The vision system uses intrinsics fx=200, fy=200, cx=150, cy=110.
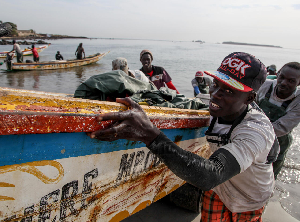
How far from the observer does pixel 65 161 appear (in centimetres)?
134

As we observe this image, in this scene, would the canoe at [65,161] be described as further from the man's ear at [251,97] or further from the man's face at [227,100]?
the man's ear at [251,97]

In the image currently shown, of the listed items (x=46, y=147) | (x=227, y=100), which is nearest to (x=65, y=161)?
(x=46, y=147)

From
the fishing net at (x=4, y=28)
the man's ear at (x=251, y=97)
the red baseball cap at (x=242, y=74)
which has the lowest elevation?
the man's ear at (x=251, y=97)

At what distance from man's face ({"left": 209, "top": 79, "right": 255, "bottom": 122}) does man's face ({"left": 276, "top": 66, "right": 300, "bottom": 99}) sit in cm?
159

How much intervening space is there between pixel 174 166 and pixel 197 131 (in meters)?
1.28

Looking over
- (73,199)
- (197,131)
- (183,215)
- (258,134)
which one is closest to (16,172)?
(73,199)

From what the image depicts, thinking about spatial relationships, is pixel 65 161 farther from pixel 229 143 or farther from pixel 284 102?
pixel 284 102

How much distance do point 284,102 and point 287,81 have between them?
31 cm

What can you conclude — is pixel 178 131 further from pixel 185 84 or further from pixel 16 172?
pixel 185 84

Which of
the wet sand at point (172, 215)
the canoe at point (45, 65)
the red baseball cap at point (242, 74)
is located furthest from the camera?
the canoe at point (45, 65)

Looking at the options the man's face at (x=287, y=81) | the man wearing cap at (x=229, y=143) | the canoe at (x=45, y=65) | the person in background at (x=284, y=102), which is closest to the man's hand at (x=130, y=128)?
the man wearing cap at (x=229, y=143)

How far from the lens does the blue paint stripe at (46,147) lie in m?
1.11

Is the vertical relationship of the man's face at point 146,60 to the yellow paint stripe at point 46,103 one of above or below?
above

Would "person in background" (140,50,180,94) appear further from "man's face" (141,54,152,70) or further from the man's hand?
the man's hand
